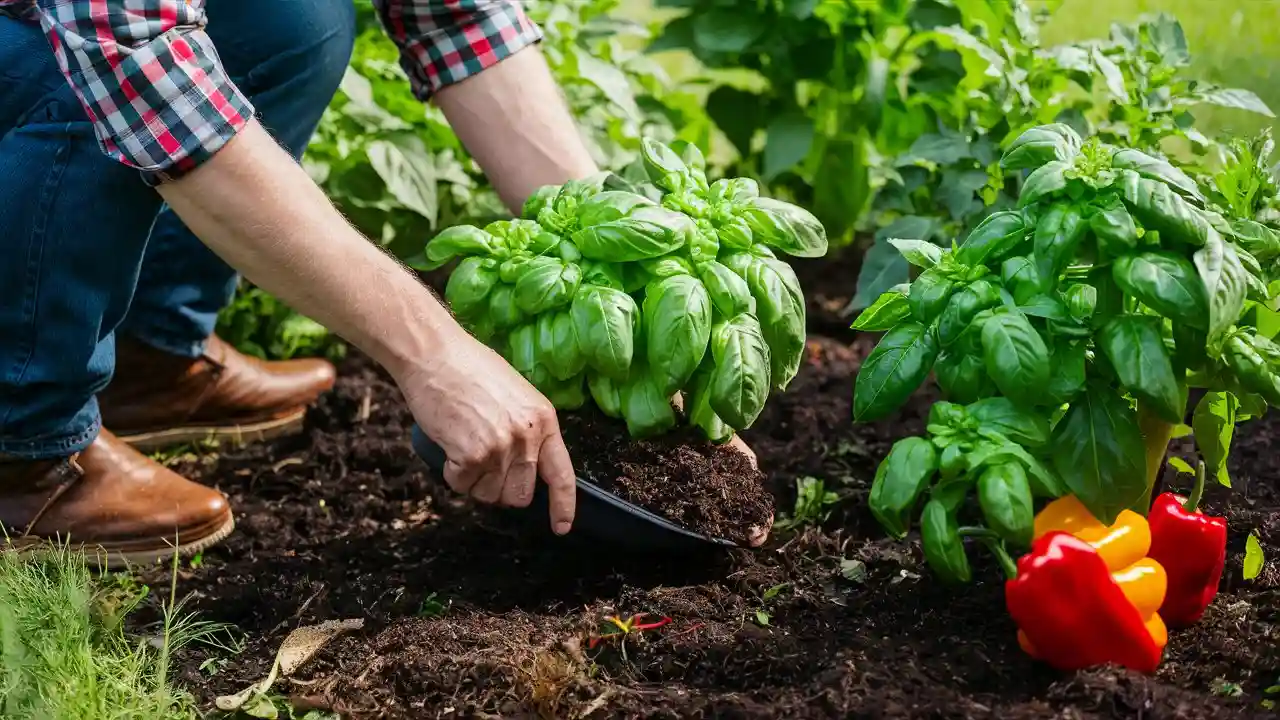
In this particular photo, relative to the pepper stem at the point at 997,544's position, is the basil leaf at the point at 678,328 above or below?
above

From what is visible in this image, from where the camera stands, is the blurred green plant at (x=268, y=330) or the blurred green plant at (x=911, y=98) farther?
the blurred green plant at (x=268, y=330)

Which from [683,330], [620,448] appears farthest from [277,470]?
[683,330]

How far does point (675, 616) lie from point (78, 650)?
0.87m

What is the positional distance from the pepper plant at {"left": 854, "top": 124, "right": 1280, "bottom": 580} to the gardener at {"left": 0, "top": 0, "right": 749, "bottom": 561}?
57 centimetres

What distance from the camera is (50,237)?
2205 mm

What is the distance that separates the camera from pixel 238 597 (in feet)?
7.32

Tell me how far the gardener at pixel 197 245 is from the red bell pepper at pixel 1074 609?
0.70m

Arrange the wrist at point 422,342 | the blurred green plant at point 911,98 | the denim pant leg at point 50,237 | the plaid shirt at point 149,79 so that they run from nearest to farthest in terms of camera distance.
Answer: the plaid shirt at point 149,79
the wrist at point 422,342
the denim pant leg at point 50,237
the blurred green plant at point 911,98

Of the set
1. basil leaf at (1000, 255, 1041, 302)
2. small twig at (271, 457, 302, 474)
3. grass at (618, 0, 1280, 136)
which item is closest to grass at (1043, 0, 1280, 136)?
grass at (618, 0, 1280, 136)

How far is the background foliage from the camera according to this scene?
9.07 feet

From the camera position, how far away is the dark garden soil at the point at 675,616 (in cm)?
177

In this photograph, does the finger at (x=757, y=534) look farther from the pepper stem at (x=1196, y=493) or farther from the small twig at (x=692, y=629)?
the pepper stem at (x=1196, y=493)

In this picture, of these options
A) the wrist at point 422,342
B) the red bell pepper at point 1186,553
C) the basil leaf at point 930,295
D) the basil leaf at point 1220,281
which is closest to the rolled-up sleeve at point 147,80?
the wrist at point 422,342

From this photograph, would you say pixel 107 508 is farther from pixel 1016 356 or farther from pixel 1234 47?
pixel 1234 47
